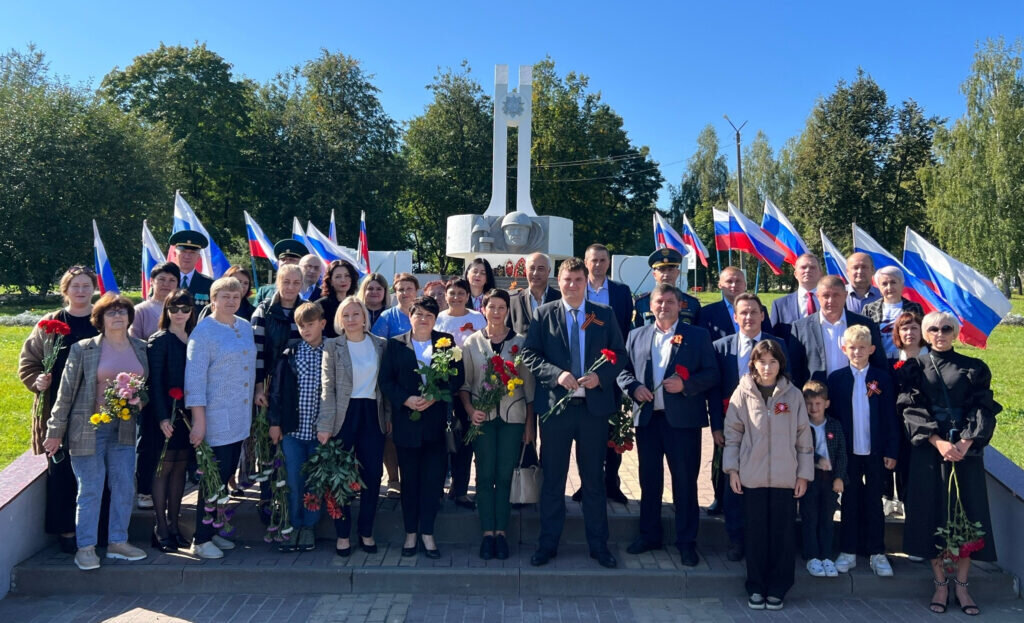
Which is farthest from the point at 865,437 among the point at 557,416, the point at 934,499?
the point at 557,416

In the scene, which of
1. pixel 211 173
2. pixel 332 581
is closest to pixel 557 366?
pixel 332 581

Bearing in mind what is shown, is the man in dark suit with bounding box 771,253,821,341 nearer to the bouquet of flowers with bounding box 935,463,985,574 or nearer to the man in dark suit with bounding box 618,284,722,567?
the man in dark suit with bounding box 618,284,722,567

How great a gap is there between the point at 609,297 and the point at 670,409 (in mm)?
1386

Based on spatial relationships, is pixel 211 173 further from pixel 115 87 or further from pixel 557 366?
pixel 557 366

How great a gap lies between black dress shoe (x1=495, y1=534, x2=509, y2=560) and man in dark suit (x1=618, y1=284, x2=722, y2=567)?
859 millimetres

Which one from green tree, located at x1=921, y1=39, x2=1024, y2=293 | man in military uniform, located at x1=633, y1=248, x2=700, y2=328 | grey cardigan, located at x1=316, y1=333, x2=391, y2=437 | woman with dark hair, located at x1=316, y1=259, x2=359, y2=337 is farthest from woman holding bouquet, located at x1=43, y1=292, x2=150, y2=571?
green tree, located at x1=921, y1=39, x2=1024, y2=293

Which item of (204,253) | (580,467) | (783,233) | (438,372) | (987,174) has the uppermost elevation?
(987,174)

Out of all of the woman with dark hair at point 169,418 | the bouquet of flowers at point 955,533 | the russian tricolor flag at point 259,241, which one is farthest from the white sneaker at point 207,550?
the russian tricolor flag at point 259,241

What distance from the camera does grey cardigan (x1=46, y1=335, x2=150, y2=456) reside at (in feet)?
13.5

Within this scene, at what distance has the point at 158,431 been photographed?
175 inches

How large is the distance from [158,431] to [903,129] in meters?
39.4

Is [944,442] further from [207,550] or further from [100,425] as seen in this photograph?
[100,425]

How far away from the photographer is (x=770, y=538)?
4.07 m

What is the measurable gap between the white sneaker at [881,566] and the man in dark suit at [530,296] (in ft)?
9.06
